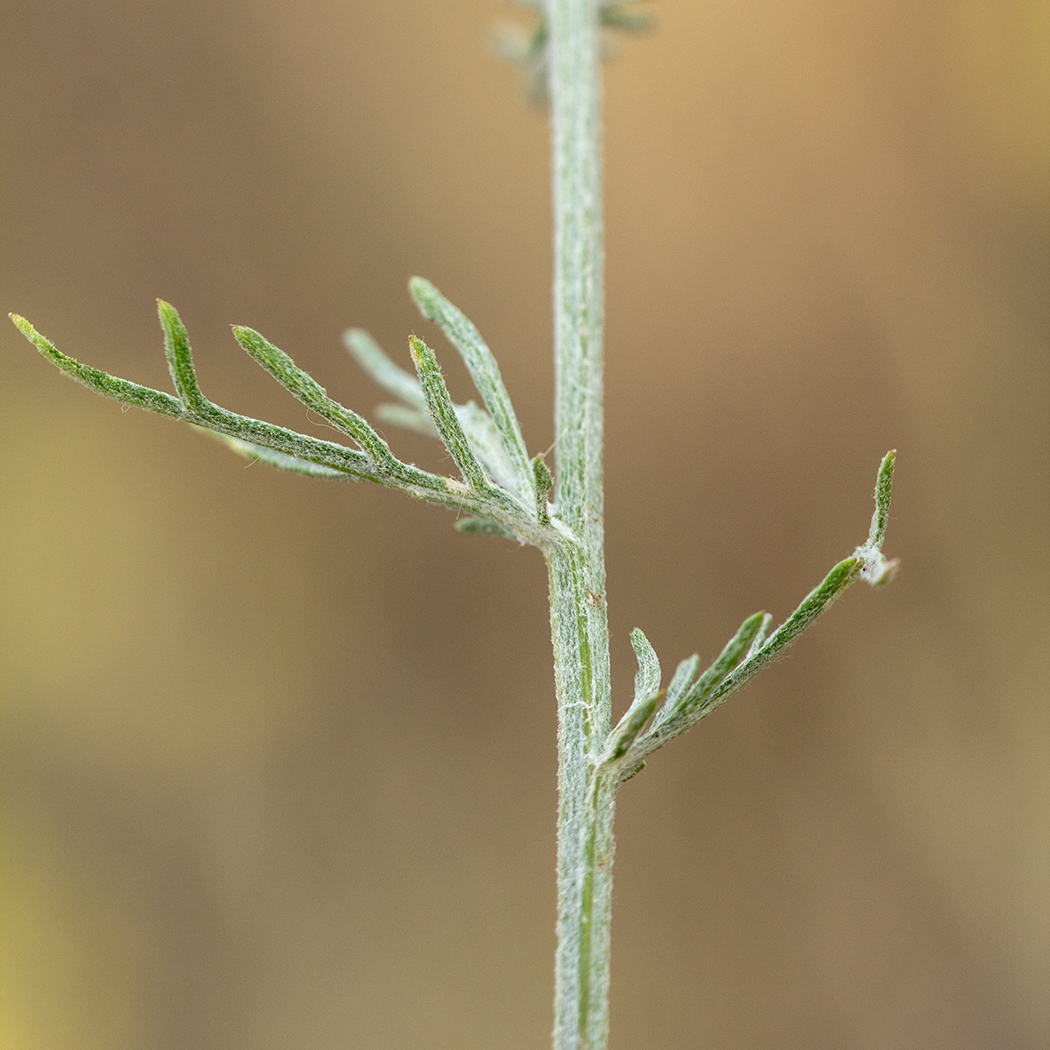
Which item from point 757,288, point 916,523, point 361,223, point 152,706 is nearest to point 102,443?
point 152,706

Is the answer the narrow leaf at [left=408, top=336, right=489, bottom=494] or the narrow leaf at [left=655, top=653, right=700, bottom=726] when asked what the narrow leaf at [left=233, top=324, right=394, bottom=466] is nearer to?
the narrow leaf at [left=408, top=336, right=489, bottom=494]

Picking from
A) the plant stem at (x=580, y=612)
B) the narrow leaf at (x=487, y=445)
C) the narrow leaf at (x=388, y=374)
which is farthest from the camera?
the narrow leaf at (x=388, y=374)

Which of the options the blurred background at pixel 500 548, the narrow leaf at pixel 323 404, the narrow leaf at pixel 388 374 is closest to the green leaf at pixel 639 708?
the narrow leaf at pixel 323 404

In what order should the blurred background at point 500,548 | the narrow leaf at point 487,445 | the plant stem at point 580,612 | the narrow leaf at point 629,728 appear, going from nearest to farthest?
the narrow leaf at point 629,728
the plant stem at point 580,612
the narrow leaf at point 487,445
the blurred background at point 500,548

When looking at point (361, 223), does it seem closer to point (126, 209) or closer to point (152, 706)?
point (126, 209)

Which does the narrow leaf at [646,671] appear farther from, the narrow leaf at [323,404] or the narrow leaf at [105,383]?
the narrow leaf at [105,383]

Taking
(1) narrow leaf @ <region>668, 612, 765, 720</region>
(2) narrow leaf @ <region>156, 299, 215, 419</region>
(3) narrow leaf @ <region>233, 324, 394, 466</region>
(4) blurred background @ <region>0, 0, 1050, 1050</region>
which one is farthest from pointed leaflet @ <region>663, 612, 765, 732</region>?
(4) blurred background @ <region>0, 0, 1050, 1050</region>

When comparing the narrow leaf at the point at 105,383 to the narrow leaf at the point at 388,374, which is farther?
the narrow leaf at the point at 388,374
